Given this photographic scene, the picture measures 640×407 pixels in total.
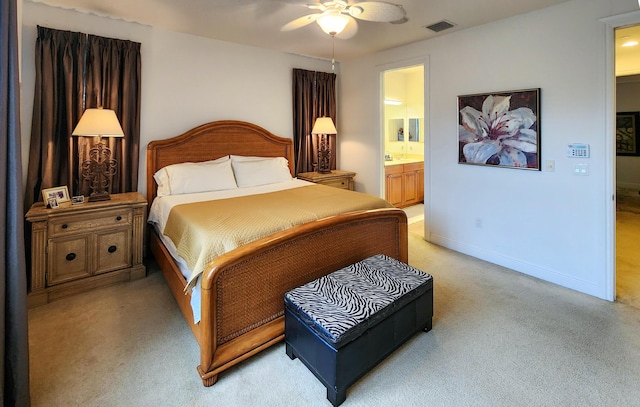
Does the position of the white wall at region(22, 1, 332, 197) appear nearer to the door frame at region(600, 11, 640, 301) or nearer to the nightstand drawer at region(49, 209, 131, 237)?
the nightstand drawer at region(49, 209, 131, 237)

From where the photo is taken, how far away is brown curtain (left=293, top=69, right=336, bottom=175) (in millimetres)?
4871

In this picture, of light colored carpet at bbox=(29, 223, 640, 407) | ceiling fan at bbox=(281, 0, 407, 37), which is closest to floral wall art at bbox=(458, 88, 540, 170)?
light colored carpet at bbox=(29, 223, 640, 407)

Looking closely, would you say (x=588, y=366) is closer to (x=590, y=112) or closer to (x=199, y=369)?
(x=590, y=112)

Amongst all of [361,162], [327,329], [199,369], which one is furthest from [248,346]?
[361,162]

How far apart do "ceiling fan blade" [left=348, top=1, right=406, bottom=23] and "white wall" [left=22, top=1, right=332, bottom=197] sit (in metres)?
2.13

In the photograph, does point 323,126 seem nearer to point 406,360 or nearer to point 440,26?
point 440,26

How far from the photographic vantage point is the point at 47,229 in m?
2.74

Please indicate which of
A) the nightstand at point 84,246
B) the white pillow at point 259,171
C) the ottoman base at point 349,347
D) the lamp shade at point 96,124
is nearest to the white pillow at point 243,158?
the white pillow at point 259,171

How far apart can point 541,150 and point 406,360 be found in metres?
2.43

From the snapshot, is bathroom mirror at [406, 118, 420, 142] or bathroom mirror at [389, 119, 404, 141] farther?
bathroom mirror at [389, 119, 404, 141]

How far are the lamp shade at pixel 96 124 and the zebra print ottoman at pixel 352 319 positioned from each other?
7.53 feet

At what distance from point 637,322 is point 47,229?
15.3 feet

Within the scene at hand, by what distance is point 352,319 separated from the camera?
1.79 m

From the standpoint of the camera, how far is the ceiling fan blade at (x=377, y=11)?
2.41m
